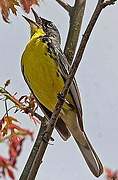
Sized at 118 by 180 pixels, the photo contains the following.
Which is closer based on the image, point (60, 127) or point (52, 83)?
point (60, 127)

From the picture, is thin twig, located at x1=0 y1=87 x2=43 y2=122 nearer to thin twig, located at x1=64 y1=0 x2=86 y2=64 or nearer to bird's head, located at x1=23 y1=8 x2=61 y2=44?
thin twig, located at x1=64 y1=0 x2=86 y2=64

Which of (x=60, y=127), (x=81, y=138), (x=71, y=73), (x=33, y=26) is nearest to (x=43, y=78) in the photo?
(x=60, y=127)

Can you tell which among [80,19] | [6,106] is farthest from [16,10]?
[6,106]

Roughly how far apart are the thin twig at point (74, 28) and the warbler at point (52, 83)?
0.13 m

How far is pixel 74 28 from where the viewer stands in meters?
3.09

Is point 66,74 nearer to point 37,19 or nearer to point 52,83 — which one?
point 52,83

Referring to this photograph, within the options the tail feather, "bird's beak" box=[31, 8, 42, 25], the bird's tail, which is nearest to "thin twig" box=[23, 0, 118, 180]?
the tail feather

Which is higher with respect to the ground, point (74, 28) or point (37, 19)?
point (37, 19)

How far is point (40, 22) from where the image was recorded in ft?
12.3

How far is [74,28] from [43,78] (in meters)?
0.44

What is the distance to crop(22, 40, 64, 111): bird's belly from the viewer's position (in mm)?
3350

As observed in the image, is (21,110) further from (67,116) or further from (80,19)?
(80,19)

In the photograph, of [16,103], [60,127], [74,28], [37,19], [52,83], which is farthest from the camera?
[37,19]

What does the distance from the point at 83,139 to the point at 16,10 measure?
0.90m
